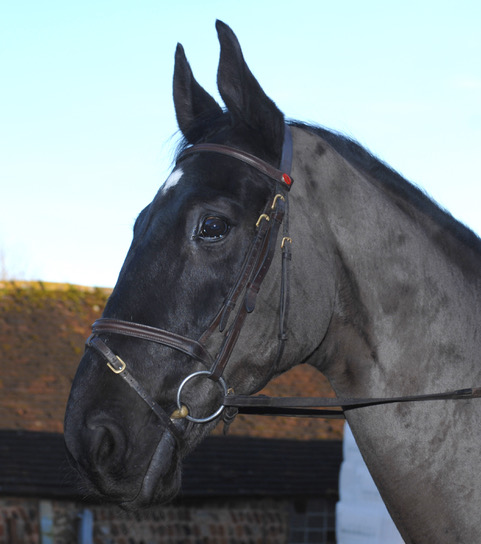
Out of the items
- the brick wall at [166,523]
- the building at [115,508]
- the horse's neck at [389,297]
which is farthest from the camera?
the building at [115,508]

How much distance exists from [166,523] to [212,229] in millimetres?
14418

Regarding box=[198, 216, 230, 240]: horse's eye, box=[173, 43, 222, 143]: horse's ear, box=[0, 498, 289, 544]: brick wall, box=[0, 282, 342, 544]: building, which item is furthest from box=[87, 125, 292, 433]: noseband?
box=[0, 498, 289, 544]: brick wall

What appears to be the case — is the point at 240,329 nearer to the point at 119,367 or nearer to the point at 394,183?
the point at 119,367

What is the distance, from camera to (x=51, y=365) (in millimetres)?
17844

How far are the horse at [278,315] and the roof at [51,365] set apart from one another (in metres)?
14.4

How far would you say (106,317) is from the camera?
2615mm

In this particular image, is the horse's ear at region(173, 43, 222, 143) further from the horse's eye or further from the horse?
the horse's eye

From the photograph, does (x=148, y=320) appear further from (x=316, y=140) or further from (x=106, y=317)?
(x=316, y=140)

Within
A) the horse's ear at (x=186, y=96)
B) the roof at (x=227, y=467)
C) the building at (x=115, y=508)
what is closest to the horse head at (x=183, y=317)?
the horse's ear at (x=186, y=96)

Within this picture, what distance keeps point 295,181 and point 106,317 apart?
0.86 meters

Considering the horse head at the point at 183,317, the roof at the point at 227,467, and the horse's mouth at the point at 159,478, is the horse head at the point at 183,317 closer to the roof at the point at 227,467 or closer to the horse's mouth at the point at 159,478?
the horse's mouth at the point at 159,478

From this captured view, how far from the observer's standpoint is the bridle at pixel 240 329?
2539 millimetres

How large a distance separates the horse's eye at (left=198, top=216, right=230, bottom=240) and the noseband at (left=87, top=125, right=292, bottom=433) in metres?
0.12

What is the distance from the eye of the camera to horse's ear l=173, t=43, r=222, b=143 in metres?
3.23
